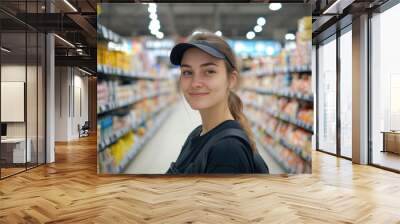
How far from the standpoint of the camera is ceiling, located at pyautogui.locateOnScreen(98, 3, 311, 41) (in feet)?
18.9

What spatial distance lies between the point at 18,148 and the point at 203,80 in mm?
3403

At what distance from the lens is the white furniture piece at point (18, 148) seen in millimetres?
6244

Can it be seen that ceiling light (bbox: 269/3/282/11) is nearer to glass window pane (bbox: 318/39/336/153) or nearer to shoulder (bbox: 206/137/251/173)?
shoulder (bbox: 206/137/251/173)

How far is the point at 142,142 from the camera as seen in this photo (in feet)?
19.0

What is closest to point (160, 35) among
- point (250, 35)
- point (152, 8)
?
point (152, 8)

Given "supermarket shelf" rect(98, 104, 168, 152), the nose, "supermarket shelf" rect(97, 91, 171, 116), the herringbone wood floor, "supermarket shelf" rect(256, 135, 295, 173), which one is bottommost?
the herringbone wood floor

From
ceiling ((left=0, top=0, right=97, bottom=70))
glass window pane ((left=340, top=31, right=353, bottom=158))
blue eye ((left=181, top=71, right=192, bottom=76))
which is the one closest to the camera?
blue eye ((left=181, top=71, right=192, bottom=76))

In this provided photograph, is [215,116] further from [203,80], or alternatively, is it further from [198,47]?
[198,47]

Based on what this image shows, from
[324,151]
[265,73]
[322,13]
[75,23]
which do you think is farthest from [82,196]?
[324,151]

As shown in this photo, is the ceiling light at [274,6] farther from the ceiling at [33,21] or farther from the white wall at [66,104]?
the white wall at [66,104]

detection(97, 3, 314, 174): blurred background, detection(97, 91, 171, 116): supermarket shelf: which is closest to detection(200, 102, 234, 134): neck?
detection(97, 3, 314, 174): blurred background

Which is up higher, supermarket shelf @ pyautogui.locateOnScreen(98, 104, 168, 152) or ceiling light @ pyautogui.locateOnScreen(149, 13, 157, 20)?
ceiling light @ pyautogui.locateOnScreen(149, 13, 157, 20)

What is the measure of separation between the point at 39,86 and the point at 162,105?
2968mm

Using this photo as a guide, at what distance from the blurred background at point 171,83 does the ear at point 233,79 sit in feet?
0.62
